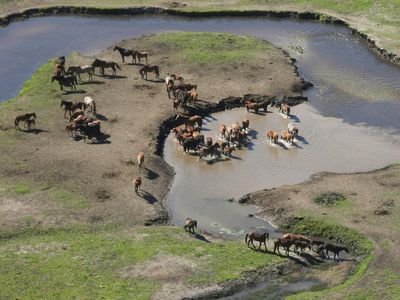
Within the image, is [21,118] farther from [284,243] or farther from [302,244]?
[302,244]

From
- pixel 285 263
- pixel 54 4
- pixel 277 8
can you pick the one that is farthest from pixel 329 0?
pixel 285 263

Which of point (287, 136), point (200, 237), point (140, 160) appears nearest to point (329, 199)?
point (200, 237)

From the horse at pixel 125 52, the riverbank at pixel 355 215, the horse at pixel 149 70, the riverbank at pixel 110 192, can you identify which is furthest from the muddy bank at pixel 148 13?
the riverbank at pixel 355 215

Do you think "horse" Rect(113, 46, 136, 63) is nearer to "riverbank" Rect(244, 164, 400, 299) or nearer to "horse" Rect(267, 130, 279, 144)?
"horse" Rect(267, 130, 279, 144)

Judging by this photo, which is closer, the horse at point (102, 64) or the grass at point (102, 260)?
the grass at point (102, 260)

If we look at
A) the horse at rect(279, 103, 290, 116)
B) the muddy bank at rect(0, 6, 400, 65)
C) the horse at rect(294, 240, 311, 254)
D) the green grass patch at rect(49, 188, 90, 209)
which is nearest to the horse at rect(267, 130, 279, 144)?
the horse at rect(279, 103, 290, 116)

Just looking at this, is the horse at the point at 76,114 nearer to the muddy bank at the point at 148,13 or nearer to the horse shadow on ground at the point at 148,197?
the horse shadow on ground at the point at 148,197
